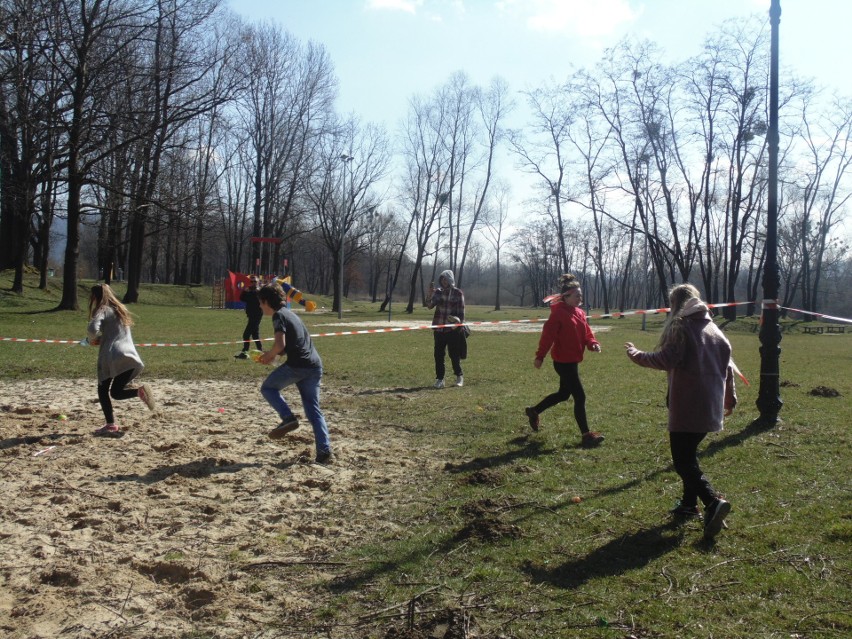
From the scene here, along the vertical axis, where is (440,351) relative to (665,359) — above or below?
below

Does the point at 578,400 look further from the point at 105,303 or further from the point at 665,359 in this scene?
the point at 105,303

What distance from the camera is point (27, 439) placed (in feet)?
23.7

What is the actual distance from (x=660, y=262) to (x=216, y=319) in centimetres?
2725

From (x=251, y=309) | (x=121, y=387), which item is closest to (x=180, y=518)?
(x=121, y=387)

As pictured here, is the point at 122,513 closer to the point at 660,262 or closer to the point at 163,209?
the point at 163,209

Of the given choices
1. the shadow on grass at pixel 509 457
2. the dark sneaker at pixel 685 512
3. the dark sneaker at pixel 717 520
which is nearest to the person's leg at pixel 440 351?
the shadow on grass at pixel 509 457

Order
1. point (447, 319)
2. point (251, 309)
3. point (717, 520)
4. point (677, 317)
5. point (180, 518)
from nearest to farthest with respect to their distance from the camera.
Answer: point (717, 520) < point (677, 317) < point (180, 518) < point (447, 319) < point (251, 309)

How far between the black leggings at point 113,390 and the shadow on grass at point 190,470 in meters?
1.66

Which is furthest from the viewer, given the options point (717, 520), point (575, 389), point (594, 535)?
point (575, 389)

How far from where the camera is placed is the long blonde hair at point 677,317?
4.91m

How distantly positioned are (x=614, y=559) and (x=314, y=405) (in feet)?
11.1

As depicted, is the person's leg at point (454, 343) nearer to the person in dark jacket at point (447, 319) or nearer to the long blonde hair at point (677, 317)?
the person in dark jacket at point (447, 319)

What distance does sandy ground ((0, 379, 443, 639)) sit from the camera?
372 centimetres

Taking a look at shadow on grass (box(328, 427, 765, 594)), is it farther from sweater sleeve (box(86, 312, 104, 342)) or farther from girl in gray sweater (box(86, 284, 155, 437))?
sweater sleeve (box(86, 312, 104, 342))
